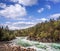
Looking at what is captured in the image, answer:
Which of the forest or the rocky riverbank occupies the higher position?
the forest

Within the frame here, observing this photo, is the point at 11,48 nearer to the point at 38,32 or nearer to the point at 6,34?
the point at 6,34

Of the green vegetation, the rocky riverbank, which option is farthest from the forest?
the rocky riverbank

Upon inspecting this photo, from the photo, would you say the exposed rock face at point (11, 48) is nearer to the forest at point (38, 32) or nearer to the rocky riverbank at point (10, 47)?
the rocky riverbank at point (10, 47)

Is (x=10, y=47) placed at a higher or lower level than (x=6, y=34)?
lower

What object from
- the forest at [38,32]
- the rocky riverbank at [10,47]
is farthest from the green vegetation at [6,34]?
the rocky riverbank at [10,47]

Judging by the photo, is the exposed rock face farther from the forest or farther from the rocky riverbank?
the forest

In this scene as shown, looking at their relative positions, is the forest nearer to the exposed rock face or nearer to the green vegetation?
the green vegetation

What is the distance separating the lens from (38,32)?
256 inches

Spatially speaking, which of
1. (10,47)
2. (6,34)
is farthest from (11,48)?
(6,34)

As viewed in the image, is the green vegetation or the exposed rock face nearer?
the exposed rock face

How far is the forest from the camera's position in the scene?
20.5 feet

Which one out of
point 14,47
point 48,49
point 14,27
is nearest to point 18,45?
point 14,47

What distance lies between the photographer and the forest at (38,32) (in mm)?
6262

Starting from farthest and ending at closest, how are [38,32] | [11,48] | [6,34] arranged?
1. [6,34]
2. [38,32]
3. [11,48]
